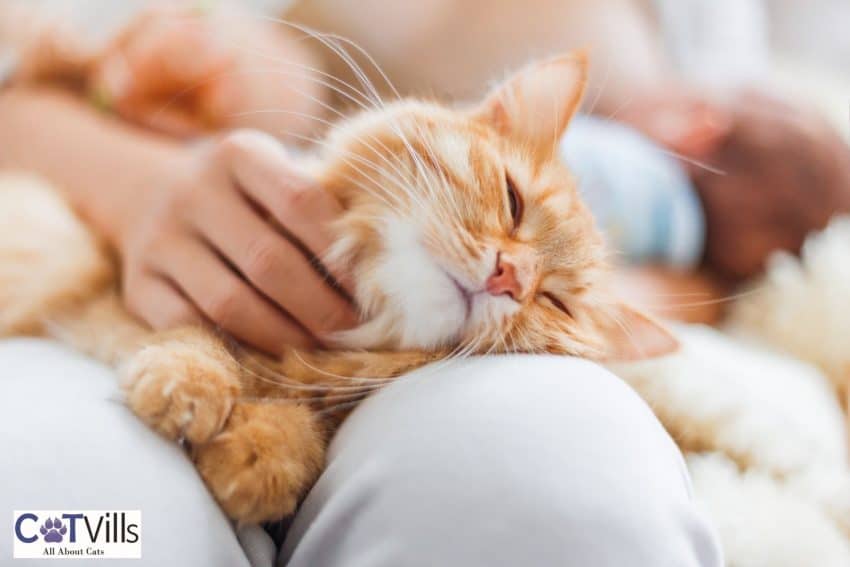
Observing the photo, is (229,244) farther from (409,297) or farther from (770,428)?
(770,428)

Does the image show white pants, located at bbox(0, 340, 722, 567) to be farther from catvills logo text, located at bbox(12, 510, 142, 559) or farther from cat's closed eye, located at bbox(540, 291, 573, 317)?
cat's closed eye, located at bbox(540, 291, 573, 317)

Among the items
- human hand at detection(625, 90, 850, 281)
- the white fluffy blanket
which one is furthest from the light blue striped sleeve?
the white fluffy blanket

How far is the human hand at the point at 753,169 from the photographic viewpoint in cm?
161

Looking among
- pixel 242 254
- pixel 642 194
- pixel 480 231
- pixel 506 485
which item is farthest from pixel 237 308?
pixel 642 194

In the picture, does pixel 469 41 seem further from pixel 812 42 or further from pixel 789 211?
pixel 812 42

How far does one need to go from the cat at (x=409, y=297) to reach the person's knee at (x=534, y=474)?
110mm

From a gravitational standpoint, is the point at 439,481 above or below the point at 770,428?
above

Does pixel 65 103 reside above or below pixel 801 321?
above

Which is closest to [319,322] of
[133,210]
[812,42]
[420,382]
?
[420,382]

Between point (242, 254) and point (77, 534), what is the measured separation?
41 cm

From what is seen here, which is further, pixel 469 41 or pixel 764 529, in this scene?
pixel 469 41

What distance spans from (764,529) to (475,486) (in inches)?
15.9

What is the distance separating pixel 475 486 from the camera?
0.63 m

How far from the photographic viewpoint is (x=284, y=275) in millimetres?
910
